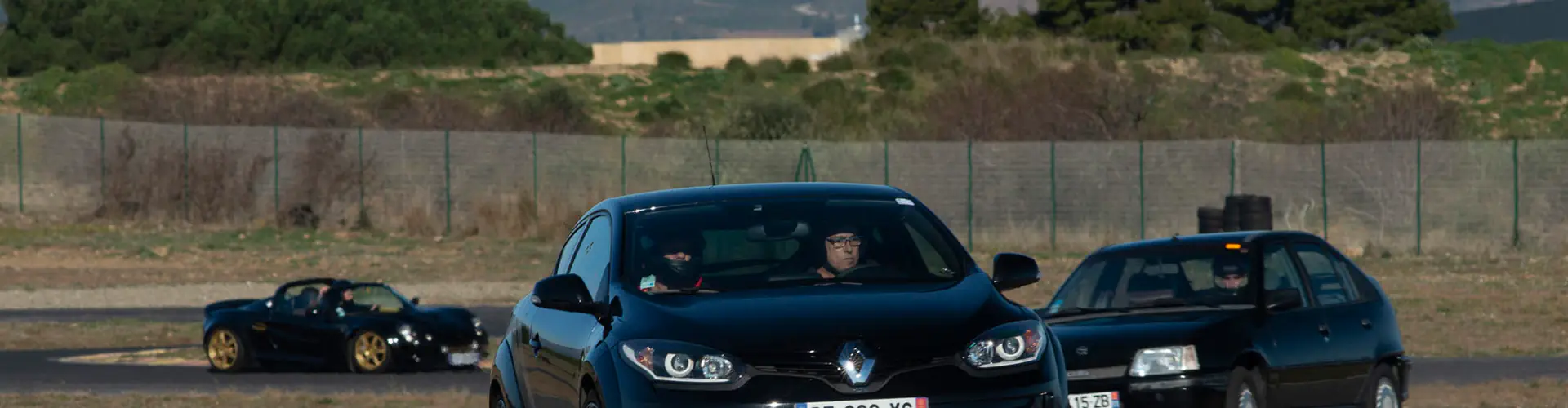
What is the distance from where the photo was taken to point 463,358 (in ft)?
73.8

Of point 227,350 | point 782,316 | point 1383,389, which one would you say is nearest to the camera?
point 782,316

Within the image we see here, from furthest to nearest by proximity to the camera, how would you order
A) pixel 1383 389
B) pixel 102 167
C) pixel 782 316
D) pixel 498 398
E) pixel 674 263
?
pixel 102 167, pixel 1383 389, pixel 498 398, pixel 674 263, pixel 782 316

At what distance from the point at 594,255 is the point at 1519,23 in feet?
374

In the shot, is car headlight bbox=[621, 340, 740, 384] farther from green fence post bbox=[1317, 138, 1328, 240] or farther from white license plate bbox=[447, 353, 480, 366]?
Result: green fence post bbox=[1317, 138, 1328, 240]

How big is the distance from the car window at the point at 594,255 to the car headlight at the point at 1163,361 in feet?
10.8

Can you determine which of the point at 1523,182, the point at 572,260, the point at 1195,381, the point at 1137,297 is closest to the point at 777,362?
the point at 572,260

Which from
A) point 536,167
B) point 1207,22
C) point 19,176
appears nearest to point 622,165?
point 536,167

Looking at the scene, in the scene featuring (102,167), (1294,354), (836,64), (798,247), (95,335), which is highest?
(836,64)

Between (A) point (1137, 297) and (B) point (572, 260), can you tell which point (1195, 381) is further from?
(B) point (572, 260)

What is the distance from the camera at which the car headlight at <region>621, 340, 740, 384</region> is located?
8609mm

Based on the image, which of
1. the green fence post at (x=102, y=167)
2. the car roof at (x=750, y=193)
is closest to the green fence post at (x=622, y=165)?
the green fence post at (x=102, y=167)

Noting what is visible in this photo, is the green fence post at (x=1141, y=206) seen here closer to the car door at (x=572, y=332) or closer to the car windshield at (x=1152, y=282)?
the car windshield at (x=1152, y=282)

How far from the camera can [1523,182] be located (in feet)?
155

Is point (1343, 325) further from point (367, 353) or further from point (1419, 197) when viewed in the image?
point (1419, 197)
